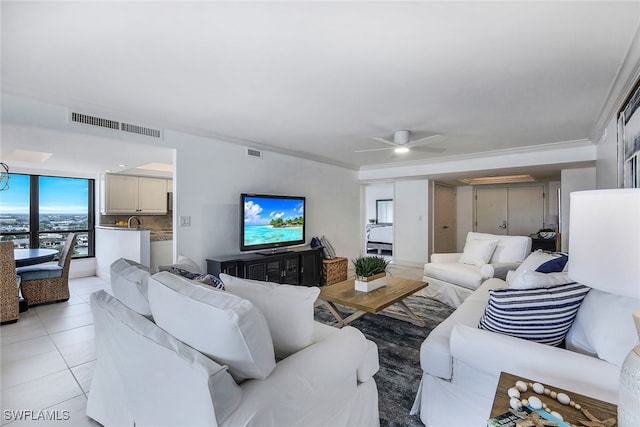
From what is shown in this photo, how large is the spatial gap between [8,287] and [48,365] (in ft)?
5.06

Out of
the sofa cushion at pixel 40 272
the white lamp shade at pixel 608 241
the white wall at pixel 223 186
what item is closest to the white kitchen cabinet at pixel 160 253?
the sofa cushion at pixel 40 272

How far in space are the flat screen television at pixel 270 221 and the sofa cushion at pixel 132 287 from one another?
90.3 inches

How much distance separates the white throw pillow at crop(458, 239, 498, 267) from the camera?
3974mm

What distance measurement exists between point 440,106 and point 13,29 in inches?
125

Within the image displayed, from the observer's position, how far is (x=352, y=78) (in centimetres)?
228

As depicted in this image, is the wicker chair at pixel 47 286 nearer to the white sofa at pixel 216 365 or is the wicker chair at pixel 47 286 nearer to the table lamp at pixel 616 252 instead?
the white sofa at pixel 216 365

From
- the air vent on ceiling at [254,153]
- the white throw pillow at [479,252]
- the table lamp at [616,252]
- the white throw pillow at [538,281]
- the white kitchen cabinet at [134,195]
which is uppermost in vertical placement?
the air vent on ceiling at [254,153]

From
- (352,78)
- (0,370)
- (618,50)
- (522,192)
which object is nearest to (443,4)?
(352,78)

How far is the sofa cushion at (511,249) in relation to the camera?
12.5 ft

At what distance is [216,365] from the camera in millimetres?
1047

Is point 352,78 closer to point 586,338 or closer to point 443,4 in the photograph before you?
point 443,4

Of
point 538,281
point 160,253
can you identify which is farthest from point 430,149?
point 160,253

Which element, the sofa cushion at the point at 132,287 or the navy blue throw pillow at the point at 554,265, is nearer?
the sofa cushion at the point at 132,287

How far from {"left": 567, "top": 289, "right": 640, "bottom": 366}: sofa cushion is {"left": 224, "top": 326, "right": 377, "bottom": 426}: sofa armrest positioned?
1.08m
